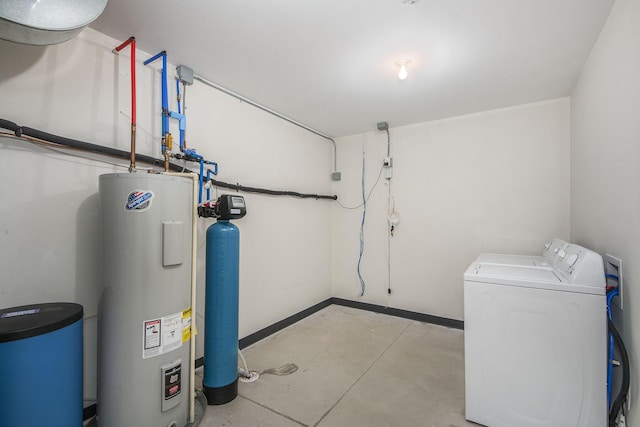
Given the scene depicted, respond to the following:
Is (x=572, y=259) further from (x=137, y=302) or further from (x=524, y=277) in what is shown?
(x=137, y=302)

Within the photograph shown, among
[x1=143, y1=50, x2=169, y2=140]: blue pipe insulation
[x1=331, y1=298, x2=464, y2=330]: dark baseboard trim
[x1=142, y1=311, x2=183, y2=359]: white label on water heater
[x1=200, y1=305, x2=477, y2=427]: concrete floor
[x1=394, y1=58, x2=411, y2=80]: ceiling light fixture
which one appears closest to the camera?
[x1=142, y1=311, x2=183, y2=359]: white label on water heater

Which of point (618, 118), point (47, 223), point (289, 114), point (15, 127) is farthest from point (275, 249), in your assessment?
point (618, 118)

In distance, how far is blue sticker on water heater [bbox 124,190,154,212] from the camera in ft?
4.56

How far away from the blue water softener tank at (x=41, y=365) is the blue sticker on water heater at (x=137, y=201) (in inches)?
22.1

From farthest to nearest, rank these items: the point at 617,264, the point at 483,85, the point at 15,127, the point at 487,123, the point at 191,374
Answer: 1. the point at 487,123
2. the point at 483,85
3. the point at 191,374
4. the point at 617,264
5. the point at 15,127

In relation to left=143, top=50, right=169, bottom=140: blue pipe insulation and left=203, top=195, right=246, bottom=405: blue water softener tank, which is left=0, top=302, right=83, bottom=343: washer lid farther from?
left=143, top=50, right=169, bottom=140: blue pipe insulation

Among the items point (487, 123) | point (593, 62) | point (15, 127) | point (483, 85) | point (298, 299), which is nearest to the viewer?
point (15, 127)

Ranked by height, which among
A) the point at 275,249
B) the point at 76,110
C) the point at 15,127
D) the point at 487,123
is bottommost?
the point at 275,249

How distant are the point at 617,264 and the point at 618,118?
772mm

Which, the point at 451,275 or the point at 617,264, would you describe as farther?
the point at 451,275

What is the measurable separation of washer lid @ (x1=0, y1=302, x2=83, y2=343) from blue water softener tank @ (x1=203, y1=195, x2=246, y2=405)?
0.68 meters

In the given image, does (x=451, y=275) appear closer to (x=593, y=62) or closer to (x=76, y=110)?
(x=593, y=62)

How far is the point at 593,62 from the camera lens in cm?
190

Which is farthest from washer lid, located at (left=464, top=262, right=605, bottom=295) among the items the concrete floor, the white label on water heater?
the white label on water heater
